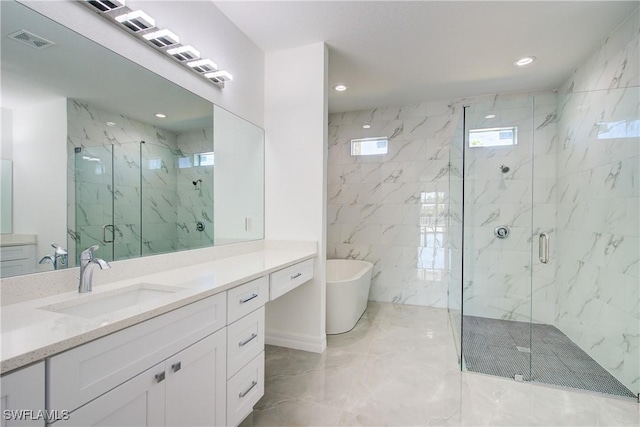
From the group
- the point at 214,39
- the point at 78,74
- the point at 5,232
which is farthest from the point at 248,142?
the point at 5,232

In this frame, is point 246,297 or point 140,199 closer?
point 246,297

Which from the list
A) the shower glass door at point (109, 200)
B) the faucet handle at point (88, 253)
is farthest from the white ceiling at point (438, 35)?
the faucet handle at point (88, 253)

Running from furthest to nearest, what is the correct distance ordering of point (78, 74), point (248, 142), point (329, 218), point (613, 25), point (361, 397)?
1. point (329, 218)
2. point (248, 142)
3. point (613, 25)
4. point (361, 397)
5. point (78, 74)

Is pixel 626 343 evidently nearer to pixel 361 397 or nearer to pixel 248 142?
pixel 361 397

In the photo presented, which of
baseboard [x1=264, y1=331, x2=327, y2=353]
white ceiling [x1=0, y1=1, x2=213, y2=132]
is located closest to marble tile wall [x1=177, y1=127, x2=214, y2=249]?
white ceiling [x1=0, y1=1, x2=213, y2=132]

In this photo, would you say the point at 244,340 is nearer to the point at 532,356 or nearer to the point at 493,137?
the point at 532,356

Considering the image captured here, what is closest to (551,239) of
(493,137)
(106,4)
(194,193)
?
(493,137)

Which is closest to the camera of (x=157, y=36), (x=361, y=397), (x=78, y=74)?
(x=78, y=74)

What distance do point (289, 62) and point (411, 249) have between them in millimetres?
2634

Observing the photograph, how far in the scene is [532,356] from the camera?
2.44 m

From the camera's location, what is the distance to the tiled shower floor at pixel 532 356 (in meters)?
2.07

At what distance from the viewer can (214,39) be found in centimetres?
208

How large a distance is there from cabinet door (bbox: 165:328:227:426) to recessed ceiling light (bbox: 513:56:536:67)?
3.34 m

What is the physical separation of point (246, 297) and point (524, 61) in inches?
126
